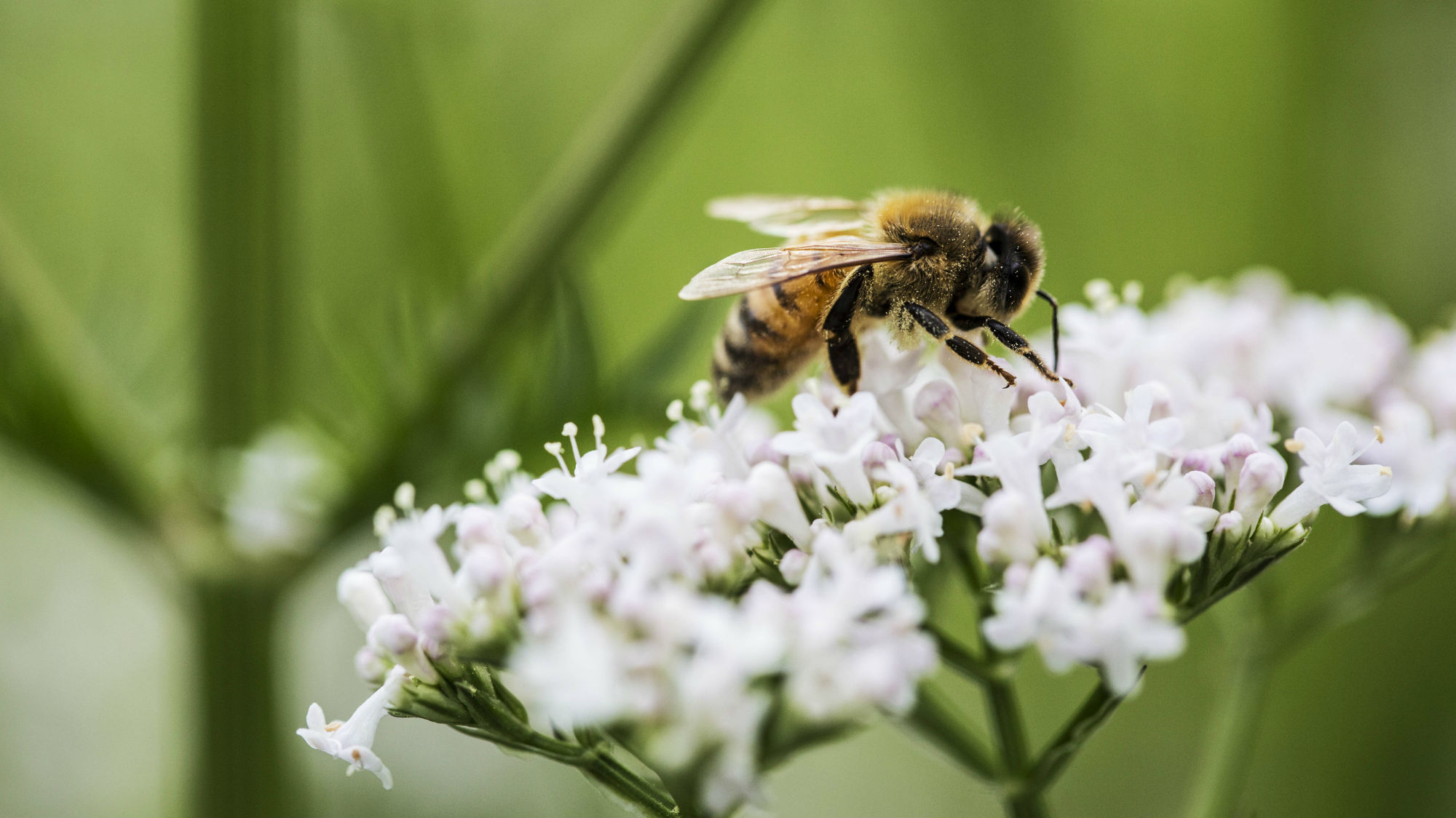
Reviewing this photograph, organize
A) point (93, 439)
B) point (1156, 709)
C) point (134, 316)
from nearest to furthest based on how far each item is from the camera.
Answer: point (93, 439), point (134, 316), point (1156, 709)

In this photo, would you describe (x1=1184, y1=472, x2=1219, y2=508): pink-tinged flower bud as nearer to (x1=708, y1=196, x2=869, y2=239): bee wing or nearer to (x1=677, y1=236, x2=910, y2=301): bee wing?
(x1=677, y1=236, x2=910, y2=301): bee wing

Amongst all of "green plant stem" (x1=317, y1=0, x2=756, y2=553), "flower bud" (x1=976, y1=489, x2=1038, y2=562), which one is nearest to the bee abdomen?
"green plant stem" (x1=317, y1=0, x2=756, y2=553)

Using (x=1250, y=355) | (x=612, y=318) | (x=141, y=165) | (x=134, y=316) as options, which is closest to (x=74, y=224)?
(x=141, y=165)

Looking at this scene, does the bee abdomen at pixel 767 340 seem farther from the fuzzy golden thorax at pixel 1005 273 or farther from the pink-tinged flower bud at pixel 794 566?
A: the pink-tinged flower bud at pixel 794 566

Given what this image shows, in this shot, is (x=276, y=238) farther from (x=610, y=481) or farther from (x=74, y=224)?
(x=74, y=224)

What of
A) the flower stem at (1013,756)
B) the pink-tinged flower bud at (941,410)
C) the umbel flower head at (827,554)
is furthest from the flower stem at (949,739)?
the pink-tinged flower bud at (941,410)
